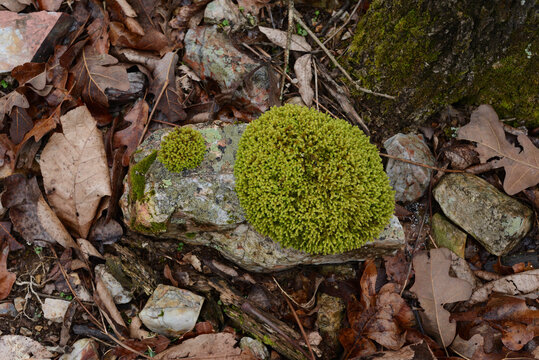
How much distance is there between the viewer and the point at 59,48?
4.75 meters

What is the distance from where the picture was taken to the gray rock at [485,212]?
4.34 m

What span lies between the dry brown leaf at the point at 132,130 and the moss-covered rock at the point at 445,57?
279cm

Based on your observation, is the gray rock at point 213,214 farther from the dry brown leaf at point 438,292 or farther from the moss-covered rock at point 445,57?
the moss-covered rock at point 445,57

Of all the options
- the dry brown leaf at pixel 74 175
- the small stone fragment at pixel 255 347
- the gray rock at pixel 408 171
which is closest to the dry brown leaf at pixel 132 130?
the dry brown leaf at pixel 74 175

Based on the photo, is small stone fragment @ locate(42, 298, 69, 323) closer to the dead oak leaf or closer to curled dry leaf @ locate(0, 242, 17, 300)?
curled dry leaf @ locate(0, 242, 17, 300)

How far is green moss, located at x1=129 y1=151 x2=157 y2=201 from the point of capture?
3945mm

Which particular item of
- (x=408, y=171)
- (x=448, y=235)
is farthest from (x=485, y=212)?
(x=408, y=171)

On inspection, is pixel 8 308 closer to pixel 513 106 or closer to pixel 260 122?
pixel 260 122

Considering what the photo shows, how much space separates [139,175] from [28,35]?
8.46 feet

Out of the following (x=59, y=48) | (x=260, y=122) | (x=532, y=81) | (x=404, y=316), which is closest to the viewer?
(x=260, y=122)

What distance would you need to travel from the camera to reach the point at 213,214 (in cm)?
391

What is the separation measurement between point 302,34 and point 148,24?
209 centimetres

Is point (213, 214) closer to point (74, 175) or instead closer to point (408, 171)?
point (74, 175)

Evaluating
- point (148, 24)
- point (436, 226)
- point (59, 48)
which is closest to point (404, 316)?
point (436, 226)
